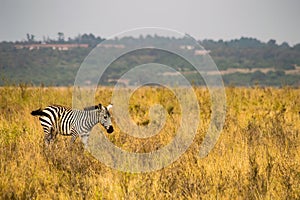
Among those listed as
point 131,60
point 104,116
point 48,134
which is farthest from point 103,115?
point 131,60

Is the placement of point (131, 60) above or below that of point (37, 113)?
above

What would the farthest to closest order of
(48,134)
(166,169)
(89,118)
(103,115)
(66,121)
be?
1. (103,115)
2. (89,118)
3. (66,121)
4. (48,134)
5. (166,169)

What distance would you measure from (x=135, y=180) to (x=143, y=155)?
160cm

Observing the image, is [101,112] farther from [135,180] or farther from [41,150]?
[135,180]

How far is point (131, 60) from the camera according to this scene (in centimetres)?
9019

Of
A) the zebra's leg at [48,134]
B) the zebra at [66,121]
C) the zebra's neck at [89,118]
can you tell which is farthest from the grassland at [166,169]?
the zebra's neck at [89,118]

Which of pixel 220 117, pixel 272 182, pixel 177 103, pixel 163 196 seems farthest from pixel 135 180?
pixel 177 103

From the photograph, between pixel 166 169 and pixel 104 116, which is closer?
pixel 166 169

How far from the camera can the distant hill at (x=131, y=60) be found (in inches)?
2126

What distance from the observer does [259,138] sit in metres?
8.14

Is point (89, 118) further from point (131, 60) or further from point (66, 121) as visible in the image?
point (131, 60)

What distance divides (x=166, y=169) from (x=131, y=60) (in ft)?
276

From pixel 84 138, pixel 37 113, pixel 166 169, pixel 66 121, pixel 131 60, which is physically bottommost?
pixel 166 169

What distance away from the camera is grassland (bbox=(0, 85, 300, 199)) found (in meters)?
5.33
